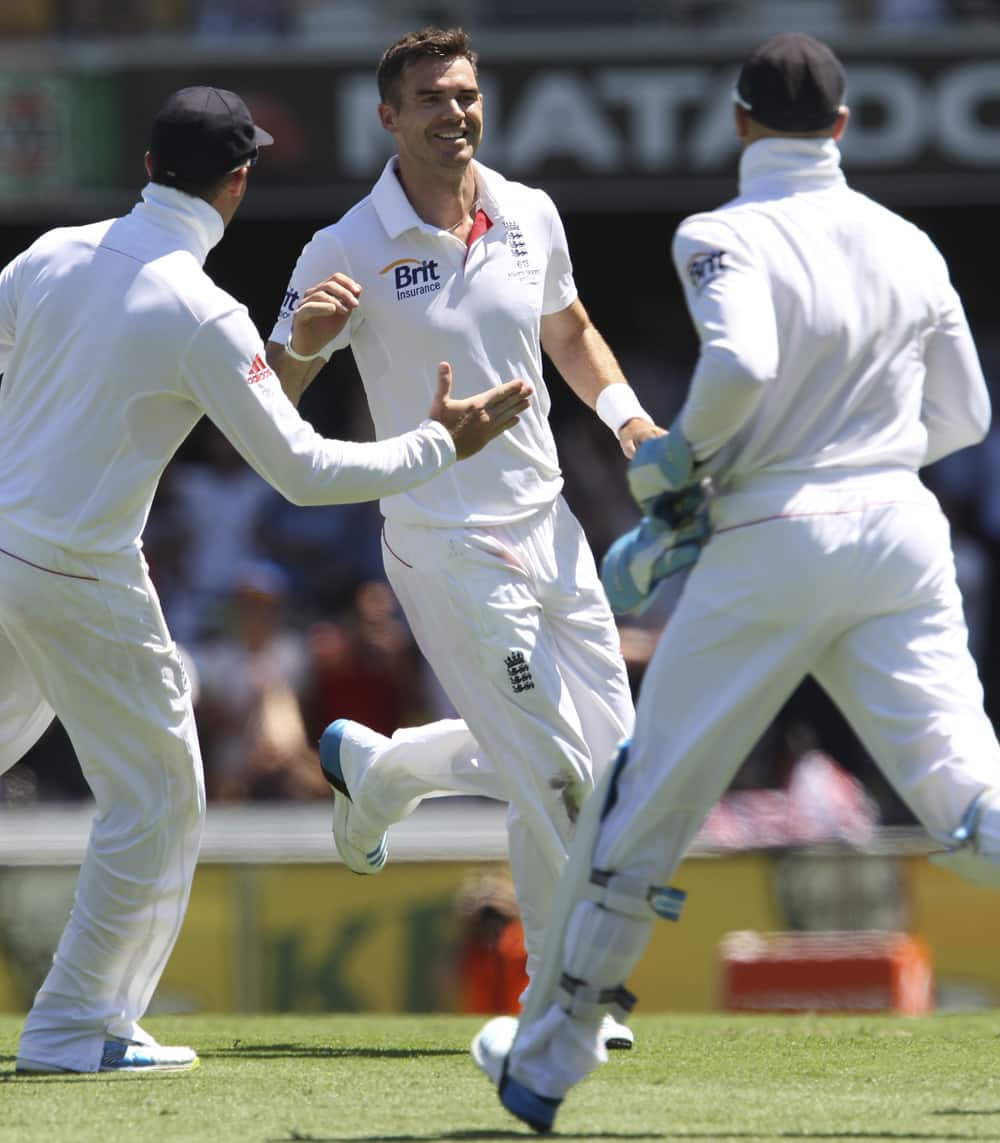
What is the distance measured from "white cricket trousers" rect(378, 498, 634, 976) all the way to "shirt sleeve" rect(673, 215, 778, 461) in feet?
4.59

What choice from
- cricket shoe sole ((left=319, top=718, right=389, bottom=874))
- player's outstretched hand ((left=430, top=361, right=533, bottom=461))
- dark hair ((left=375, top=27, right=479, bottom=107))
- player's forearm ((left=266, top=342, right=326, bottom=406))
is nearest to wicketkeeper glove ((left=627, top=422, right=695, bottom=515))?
player's outstretched hand ((left=430, top=361, right=533, bottom=461))

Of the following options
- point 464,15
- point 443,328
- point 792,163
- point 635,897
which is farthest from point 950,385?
point 464,15

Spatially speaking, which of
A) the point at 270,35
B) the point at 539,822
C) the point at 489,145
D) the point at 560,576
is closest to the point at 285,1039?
the point at 539,822

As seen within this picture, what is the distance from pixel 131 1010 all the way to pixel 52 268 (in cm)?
181

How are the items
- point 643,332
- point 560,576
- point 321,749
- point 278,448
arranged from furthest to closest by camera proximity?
point 643,332
point 321,749
point 560,576
point 278,448

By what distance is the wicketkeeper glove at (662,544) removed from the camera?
4699 millimetres

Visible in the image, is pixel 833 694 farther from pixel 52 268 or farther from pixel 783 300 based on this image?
pixel 52 268

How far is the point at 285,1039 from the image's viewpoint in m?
6.70

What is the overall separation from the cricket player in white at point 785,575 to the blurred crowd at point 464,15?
849cm

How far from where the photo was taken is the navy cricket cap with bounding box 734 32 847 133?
4691 millimetres

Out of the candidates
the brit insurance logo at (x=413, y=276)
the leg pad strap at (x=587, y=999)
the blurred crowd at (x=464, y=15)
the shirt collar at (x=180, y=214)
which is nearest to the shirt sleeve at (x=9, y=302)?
the shirt collar at (x=180, y=214)

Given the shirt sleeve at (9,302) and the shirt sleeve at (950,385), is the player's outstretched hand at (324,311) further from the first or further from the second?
the shirt sleeve at (950,385)

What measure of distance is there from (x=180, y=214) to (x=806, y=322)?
1.63m

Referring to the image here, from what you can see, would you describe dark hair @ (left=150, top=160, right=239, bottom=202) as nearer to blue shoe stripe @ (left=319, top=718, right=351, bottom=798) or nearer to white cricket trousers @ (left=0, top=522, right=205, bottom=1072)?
white cricket trousers @ (left=0, top=522, right=205, bottom=1072)
